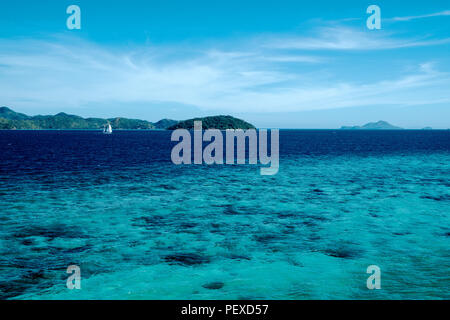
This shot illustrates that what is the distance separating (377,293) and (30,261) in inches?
718

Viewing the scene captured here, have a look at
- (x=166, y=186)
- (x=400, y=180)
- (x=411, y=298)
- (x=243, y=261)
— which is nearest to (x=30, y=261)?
(x=243, y=261)

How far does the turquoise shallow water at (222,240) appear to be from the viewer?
16.1m

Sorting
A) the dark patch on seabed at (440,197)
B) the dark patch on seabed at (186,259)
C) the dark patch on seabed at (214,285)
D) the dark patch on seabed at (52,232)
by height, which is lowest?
the dark patch on seabed at (214,285)

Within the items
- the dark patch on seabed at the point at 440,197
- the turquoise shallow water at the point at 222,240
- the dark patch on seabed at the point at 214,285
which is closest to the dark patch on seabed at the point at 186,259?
the turquoise shallow water at the point at 222,240

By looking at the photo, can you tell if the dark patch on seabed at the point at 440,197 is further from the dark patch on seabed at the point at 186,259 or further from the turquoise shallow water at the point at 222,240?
the dark patch on seabed at the point at 186,259

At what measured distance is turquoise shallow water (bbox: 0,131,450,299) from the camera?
16.1 metres

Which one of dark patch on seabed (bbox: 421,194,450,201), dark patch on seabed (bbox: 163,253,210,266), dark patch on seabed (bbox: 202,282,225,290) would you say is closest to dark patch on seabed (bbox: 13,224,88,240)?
dark patch on seabed (bbox: 163,253,210,266)

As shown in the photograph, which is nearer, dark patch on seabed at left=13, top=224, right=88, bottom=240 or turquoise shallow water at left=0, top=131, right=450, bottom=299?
turquoise shallow water at left=0, top=131, right=450, bottom=299

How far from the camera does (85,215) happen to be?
93.0ft

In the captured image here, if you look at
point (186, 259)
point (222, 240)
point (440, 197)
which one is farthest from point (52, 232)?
point (440, 197)

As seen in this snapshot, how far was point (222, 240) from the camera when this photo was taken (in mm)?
22688

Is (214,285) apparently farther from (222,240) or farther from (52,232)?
(52,232)

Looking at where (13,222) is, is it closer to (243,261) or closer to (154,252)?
(154,252)

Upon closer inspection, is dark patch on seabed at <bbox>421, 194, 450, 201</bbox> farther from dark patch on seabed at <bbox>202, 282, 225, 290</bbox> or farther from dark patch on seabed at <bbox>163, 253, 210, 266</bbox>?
dark patch on seabed at <bbox>202, 282, 225, 290</bbox>
